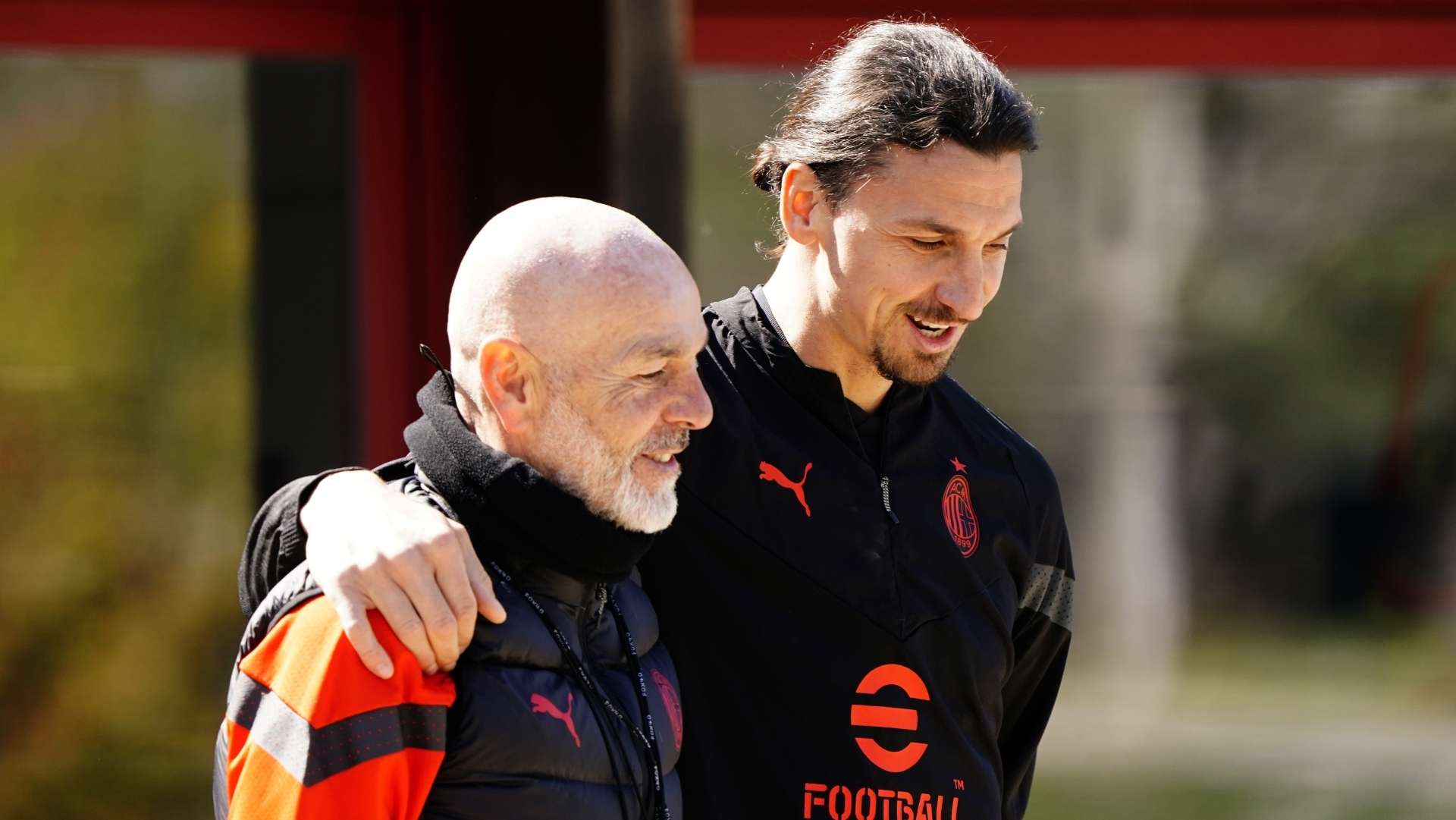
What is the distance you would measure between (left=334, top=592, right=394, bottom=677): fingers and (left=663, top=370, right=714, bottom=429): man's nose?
36 centimetres

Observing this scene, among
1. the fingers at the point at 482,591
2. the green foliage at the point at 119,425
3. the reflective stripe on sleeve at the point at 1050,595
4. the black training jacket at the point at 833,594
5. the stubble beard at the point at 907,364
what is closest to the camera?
the fingers at the point at 482,591

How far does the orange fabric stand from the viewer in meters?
1.32

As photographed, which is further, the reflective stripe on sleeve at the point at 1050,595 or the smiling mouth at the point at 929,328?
the reflective stripe on sleeve at the point at 1050,595

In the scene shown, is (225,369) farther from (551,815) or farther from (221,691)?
(551,815)

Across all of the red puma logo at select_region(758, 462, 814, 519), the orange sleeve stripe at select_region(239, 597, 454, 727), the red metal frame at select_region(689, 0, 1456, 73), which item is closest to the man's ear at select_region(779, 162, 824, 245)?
the red puma logo at select_region(758, 462, 814, 519)

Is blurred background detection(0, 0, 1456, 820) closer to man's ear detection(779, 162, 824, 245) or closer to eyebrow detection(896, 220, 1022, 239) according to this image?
man's ear detection(779, 162, 824, 245)

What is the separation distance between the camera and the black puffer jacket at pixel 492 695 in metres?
1.33

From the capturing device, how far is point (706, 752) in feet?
5.98

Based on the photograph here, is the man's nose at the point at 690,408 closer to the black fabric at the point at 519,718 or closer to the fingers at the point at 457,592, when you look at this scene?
the black fabric at the point at 519,718

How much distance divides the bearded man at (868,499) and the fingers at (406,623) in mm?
504

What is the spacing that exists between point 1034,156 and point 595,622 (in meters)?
2.60

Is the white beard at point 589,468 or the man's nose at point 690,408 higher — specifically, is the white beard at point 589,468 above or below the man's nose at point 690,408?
below

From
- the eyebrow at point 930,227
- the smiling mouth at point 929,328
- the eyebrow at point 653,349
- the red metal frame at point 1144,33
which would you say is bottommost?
the smiling mouth at point 929,328

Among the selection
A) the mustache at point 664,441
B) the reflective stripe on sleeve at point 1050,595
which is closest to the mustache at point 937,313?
the reflective stripe on sleeve at point 1050,595
